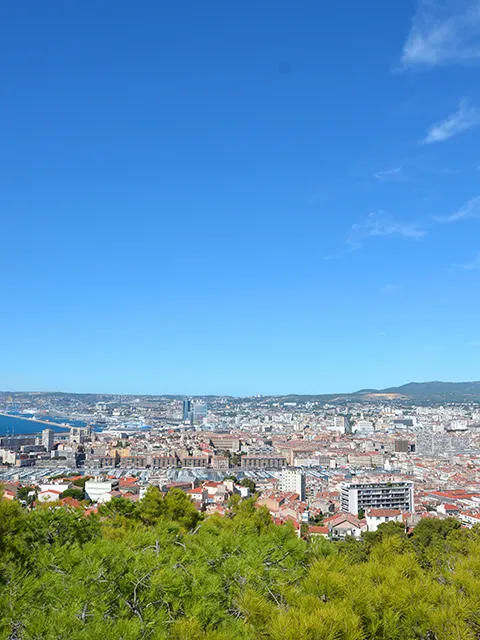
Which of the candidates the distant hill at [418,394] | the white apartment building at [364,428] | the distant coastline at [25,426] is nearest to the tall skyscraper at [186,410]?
the distant coastline at [25,426]

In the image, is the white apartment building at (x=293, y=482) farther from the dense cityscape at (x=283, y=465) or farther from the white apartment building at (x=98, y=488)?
the white apartment building at (x=98, y=488)

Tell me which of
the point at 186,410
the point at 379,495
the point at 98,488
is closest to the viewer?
the point at 98,488

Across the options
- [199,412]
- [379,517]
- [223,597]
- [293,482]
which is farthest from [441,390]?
[223,597]

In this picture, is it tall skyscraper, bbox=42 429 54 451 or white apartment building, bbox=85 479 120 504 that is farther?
tall skyscraper, bbox=42 429 54 451

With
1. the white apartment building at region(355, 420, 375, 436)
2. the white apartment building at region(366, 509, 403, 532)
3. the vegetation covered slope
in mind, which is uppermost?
the vegetation covered slope

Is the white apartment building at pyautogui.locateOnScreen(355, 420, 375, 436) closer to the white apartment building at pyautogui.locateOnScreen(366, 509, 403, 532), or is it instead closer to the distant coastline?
the distant coastline

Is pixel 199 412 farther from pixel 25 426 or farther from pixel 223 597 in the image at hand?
pixel 223 597

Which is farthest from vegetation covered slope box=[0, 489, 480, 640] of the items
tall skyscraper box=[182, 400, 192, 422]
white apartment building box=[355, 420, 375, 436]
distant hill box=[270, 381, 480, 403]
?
distant hill box=[270, 381, 480, 403]
